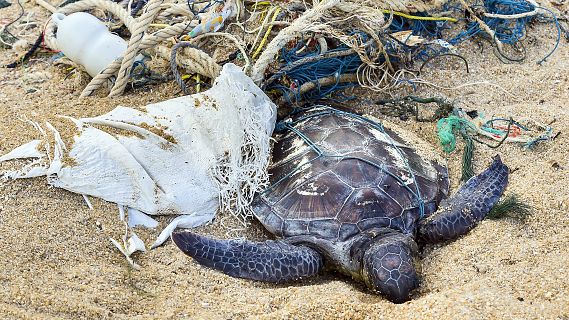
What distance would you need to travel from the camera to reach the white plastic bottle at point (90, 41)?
133 inches

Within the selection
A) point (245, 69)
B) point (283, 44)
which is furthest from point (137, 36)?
point (283, 44)

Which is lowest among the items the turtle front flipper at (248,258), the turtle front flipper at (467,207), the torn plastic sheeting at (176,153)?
the turtle front flipper at (467,207)

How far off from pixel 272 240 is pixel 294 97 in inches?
35.5

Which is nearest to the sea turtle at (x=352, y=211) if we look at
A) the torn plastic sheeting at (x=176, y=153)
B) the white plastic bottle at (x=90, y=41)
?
the torn plastic sheeting at (x=176, y=153)

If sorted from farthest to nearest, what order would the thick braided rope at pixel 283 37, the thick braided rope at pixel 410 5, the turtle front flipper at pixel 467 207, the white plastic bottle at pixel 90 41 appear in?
the thick braided rope at pixel 410 5, the white plastic bottle at pixel 90 41, the thick braided rope at pixel 283 37, the turtle front flipper at pixel 467 207

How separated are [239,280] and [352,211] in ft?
1.80

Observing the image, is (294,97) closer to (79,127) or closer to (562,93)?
(79,127)

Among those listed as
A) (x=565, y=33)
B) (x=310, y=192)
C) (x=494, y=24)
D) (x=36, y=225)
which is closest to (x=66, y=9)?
(x=36, y=225)

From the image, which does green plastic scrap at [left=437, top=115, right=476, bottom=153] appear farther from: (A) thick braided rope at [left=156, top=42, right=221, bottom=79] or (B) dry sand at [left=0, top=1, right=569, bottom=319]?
(A) thick braided rope at [left=156, top=42, right=221, bottom=79]

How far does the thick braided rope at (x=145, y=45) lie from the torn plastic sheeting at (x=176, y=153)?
478mm

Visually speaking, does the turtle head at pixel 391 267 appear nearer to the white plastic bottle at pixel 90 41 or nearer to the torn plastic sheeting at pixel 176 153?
the torn plastic sheeting at pixel 176 153

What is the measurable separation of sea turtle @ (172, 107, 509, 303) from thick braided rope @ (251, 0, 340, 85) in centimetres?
37

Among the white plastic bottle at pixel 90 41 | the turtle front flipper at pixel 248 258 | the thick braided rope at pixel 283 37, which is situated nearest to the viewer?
the turtle front flipper at pixel 248 258

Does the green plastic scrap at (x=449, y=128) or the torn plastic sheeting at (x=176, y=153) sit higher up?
the torn plastic sheeting at (x=176, y=153)
